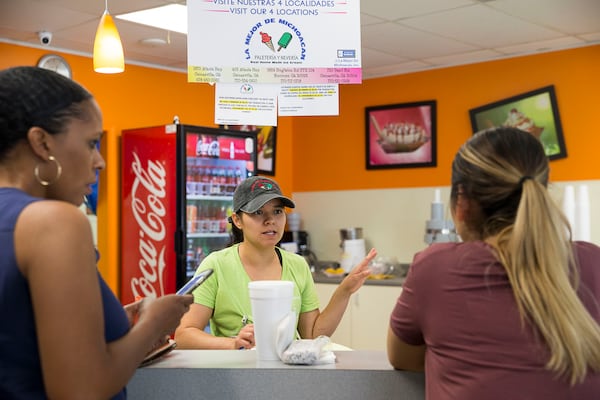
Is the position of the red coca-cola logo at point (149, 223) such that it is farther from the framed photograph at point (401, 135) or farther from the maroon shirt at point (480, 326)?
the maroon shirt at point (480, 326)

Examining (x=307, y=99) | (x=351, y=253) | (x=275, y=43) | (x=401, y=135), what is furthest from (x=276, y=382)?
(x=401, y=135)

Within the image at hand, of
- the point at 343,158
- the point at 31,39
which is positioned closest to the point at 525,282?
the point at 31,39

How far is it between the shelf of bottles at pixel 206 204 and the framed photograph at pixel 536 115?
215 centimetres

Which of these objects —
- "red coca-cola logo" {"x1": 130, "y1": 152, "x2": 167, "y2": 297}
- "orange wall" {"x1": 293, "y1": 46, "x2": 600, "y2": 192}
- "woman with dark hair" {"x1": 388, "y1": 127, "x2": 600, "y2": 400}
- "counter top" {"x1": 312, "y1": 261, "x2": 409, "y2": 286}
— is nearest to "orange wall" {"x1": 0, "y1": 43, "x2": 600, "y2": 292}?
"orange wall" {"x1": 293, "y1": 46, "x2": 600, "y2": 192}

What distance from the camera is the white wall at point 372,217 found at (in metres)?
6.84

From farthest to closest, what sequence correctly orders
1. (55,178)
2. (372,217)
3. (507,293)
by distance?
(372,217), (507,293), (55,178)

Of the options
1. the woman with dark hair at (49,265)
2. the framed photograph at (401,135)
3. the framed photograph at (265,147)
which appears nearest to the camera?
the woman with dark hair at (49,265)

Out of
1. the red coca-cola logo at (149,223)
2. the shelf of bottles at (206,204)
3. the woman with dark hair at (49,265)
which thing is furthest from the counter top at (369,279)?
the woman with dark hair at (49,265)

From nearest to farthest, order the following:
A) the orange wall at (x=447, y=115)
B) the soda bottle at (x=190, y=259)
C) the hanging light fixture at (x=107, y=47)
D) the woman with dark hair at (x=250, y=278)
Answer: the woman with dark hair at (x=250, y=278)
the hanging light fixture at (x=107, y=47)
the orange wall at (x=447, y=115)
the soda bottle at (x=190, y=259)

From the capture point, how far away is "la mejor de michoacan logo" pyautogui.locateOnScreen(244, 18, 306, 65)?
2.80 m

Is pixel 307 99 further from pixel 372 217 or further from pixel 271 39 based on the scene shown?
pixel 372 217

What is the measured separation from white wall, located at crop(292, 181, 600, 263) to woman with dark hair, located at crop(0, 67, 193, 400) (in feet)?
18.1

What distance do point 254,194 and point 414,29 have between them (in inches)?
109

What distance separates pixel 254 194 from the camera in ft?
10.3
